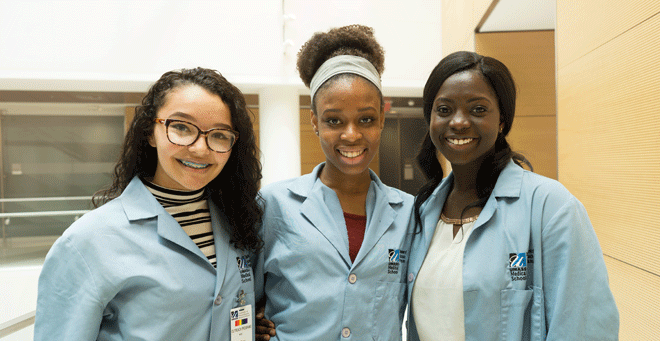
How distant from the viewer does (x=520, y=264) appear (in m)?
1.43

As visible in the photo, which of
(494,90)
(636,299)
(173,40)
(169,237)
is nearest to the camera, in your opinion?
(169,237)

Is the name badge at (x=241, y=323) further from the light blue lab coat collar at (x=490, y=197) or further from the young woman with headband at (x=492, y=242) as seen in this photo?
the light blue lab coat collar at (x=490, y=197)

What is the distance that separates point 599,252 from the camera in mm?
1316

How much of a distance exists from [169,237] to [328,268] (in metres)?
0.63

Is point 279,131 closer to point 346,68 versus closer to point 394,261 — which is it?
point 346,68

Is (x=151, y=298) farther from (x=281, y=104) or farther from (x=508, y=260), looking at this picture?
(x=281, y=104)

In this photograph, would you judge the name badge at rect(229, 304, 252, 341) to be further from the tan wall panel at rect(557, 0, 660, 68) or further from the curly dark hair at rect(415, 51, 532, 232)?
the tan wall panel at rect(557, 0, 660, 68)

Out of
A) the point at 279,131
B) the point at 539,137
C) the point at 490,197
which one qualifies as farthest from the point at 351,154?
the point at 279,131

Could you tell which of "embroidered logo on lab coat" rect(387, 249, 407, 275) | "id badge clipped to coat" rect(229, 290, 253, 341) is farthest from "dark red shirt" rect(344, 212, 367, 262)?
"id badge clipped to coat" rect(229, 290, 253, 341)

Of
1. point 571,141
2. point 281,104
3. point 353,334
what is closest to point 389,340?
point 353,334

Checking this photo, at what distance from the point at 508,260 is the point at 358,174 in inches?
29.5

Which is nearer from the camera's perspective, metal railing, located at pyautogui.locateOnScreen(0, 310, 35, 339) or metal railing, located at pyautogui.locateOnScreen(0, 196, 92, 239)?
metal railing, located at pyautogui.locateOnScreen(0, 310, 35, 339)

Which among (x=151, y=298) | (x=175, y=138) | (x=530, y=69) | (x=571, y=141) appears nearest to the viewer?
(x=151, y=298)

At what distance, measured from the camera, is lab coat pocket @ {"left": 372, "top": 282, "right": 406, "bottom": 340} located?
164 centimetres
